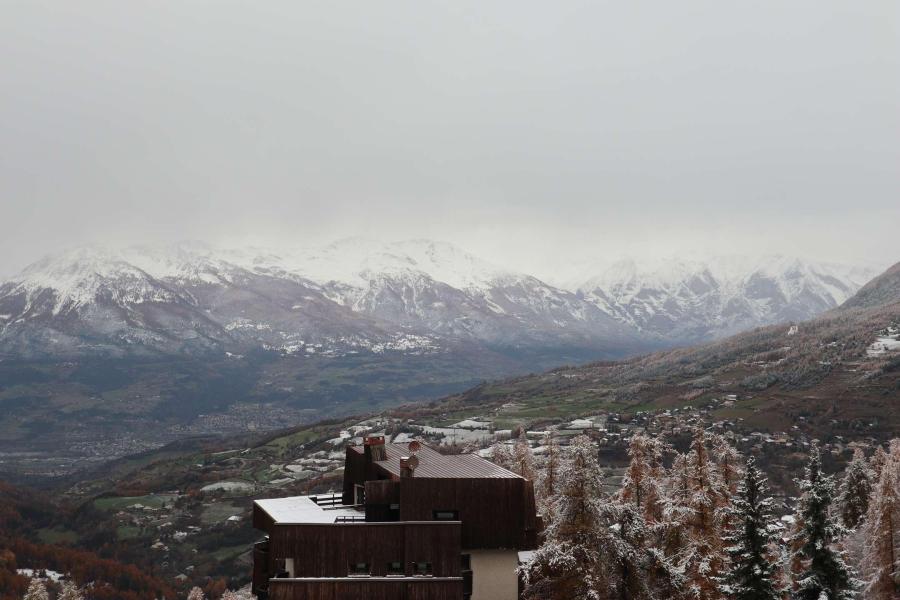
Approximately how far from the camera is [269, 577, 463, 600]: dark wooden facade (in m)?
34.7

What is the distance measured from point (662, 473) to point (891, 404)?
497 ft

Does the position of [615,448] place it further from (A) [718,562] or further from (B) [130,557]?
(A) [718,562]

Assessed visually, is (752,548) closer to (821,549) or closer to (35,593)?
(821,549)

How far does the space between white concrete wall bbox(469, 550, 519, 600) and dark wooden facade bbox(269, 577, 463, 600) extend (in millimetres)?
3482

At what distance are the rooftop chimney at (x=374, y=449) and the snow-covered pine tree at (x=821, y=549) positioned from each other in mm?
22420

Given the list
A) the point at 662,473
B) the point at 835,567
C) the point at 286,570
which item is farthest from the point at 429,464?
the point at 662,473

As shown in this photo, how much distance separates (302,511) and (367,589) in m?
8.44

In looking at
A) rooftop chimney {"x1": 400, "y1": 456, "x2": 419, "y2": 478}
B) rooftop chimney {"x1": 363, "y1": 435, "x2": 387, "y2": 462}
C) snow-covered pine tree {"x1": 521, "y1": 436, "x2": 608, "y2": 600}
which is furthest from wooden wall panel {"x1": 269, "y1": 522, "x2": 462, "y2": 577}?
rooftop chimney {"x1": 363, "y1": 435, "x2": 387, "y2": 462}

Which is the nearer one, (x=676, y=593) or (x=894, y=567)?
(x=676, y=593)

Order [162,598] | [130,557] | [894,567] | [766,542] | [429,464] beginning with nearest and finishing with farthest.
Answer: [766,542], [429,464], [894,567], [162,598], [130,557]

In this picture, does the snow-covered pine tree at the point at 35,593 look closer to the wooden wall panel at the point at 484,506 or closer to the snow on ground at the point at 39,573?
the wooden wall panel at the point at 484,506

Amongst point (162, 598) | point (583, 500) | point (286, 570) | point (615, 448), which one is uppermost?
point (583, 500)

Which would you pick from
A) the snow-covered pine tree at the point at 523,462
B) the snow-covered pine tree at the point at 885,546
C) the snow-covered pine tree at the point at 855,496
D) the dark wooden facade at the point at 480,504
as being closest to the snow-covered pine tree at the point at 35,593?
the snow-covered pine tree at the point at 523,462

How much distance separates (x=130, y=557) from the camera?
7781 inches
